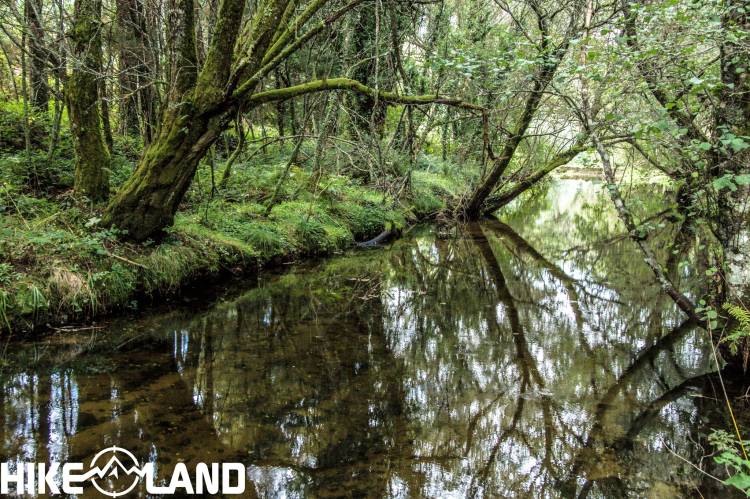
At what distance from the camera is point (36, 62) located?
953 cm

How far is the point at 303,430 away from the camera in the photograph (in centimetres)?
412


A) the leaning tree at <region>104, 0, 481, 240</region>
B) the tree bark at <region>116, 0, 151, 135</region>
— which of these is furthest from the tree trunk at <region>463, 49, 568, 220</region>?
the tree bark at <region>116, 0, 151, 135</region>

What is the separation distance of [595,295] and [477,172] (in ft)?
25.3

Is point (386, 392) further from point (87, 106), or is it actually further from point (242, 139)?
point (87, 106)

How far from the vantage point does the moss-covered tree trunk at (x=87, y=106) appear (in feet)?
22.8

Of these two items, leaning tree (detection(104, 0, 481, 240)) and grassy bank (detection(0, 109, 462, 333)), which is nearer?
grassy bank (detection(0, 109, 462, 333))

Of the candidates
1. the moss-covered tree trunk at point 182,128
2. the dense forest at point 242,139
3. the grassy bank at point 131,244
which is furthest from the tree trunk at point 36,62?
the moss-covered tree trunk at point 182,128

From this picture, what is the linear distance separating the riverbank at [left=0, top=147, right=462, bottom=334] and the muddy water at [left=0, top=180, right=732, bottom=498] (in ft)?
1.52

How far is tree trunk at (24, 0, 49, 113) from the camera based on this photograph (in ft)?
24.7

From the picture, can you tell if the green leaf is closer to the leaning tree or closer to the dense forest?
the dense forest

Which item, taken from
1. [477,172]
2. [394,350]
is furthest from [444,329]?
[477,172]

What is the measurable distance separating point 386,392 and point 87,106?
5841 millimetres

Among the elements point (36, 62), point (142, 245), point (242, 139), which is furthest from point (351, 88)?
point (36, 62)

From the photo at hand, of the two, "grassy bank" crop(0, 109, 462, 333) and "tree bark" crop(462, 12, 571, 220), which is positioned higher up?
"tree bark" crop(462, 12, 571, 220)
